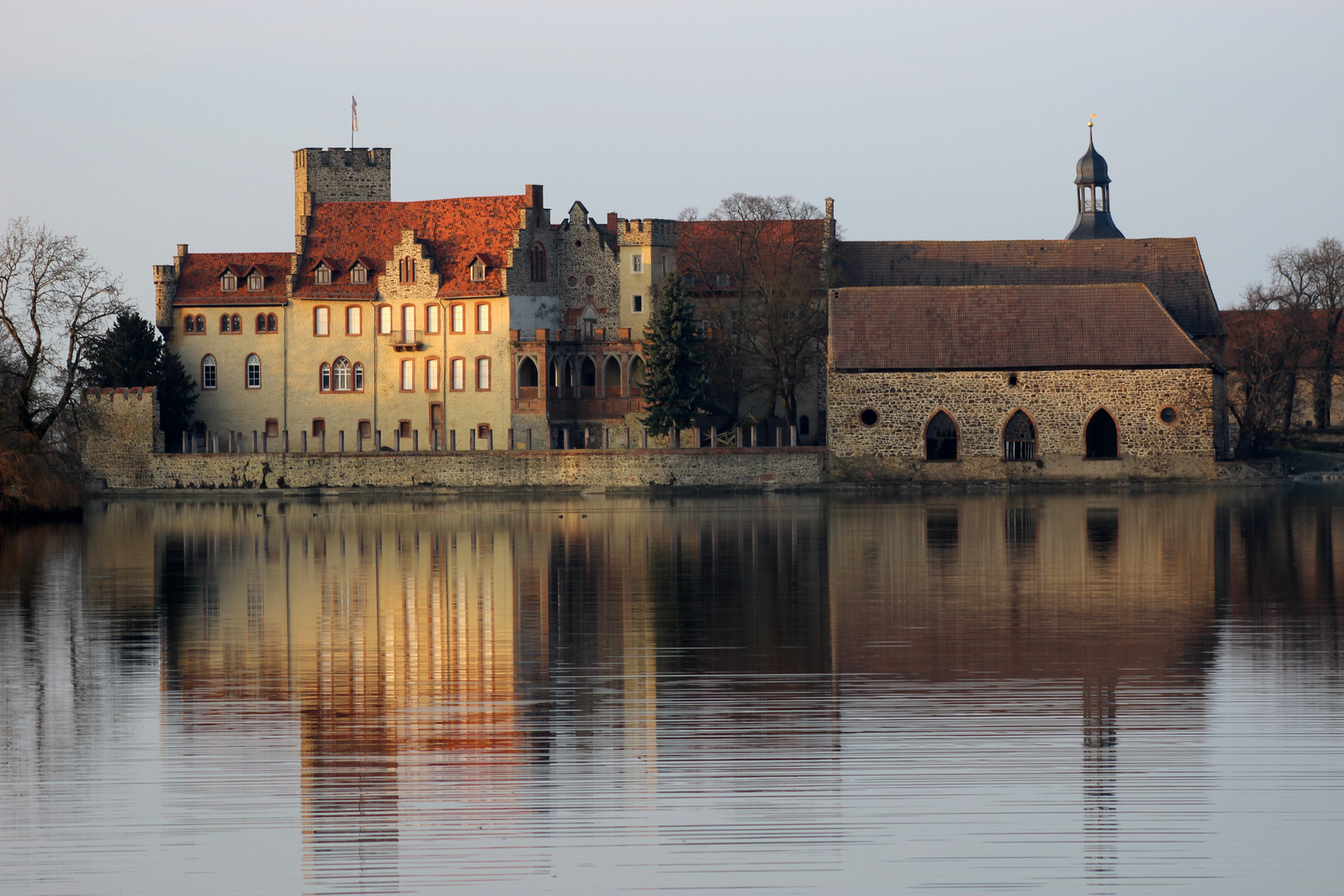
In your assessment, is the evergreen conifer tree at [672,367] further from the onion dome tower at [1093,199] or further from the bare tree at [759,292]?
the onion dome tower at [1093,199]

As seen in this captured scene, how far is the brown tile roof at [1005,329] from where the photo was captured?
196ft

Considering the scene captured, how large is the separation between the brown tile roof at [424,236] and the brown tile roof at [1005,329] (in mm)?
14519

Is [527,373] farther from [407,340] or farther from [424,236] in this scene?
[424,236]

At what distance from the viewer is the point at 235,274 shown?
72.1 m

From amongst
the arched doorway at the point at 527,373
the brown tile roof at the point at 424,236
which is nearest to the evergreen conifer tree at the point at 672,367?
the arched doorway at the point at 527,373

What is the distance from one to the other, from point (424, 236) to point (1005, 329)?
2397 centimetres

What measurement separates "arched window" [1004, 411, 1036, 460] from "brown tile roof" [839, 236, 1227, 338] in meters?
10.4

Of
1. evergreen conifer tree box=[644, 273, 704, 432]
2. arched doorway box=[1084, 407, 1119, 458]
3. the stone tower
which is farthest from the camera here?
the stone tower

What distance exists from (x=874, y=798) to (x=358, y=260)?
61.6 m

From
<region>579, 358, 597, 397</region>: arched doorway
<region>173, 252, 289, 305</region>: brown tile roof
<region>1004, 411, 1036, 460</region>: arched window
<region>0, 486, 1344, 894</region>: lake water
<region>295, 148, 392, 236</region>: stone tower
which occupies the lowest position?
<region>0, 486, 1344, 894</region>: lake water

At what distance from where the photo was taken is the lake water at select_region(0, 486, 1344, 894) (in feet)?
35.8

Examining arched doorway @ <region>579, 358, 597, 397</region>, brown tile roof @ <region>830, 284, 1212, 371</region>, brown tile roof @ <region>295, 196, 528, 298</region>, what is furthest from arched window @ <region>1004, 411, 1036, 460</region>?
brown tile roof @ <region>295, 196, 528, 298</region>

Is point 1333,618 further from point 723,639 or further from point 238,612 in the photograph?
point 238,612

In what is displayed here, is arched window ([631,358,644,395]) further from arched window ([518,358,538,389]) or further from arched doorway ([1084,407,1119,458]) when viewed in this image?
arched doorway ([1084,407,1119,458])
